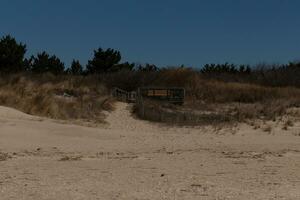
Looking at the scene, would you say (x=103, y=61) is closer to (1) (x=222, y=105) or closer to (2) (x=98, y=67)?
(2) (x=98, y=67)

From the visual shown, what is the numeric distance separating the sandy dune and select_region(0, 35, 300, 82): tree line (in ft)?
83.4

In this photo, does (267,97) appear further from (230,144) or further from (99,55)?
(99,55)

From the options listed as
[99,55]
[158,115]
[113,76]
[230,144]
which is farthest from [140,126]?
[99,55]

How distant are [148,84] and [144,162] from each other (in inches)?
1128

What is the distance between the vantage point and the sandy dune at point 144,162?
292 inches

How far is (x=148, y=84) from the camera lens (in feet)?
129

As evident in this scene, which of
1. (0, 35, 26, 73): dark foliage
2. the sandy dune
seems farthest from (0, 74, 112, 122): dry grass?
(0, 35, 26, 73): dark foliage

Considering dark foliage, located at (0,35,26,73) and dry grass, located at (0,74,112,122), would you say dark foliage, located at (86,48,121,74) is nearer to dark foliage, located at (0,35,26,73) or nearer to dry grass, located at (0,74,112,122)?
dark foliage, located at (0,35,26,73)

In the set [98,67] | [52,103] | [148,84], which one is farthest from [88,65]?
[52,103]

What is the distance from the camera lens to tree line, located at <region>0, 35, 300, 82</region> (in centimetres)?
4422

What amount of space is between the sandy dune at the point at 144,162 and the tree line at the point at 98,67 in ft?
83.4

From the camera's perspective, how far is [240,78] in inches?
1687

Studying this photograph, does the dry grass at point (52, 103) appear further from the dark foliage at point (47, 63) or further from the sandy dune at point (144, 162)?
the dark foliage at point (47, 63)

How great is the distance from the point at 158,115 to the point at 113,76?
19.7 metres
